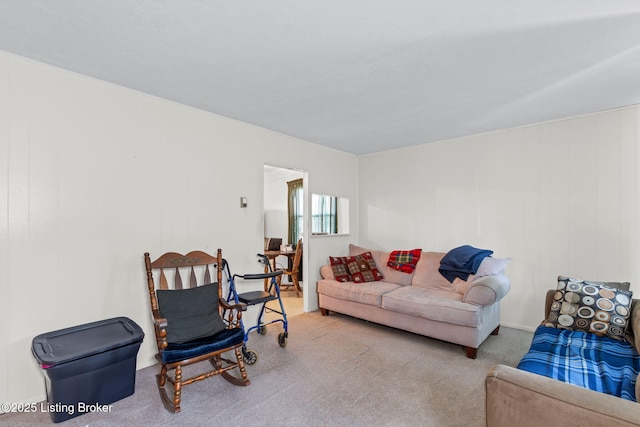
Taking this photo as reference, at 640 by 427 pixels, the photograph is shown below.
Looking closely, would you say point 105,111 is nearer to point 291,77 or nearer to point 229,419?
point 291,77

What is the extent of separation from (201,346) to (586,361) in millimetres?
2581

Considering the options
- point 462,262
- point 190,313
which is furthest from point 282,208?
point 190,313

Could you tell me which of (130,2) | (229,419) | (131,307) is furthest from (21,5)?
(229,419)

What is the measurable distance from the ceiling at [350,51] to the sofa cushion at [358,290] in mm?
2125

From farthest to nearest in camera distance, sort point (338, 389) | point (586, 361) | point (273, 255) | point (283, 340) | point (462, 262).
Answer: point (273, 255), point (462, 262), point (283, 340), point (338, 389), point (586, 361)

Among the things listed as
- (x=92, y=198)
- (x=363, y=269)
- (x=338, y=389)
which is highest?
(x=92, y=198)

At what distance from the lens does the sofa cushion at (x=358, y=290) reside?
3764mm

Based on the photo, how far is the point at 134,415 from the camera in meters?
Result: 2.11

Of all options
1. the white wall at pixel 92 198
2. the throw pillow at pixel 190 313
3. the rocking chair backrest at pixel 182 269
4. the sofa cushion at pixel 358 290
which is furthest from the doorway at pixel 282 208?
the throw pillow at pixel 190 313

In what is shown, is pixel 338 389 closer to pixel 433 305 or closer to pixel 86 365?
pixel 433 305

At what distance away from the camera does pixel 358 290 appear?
3.91 m

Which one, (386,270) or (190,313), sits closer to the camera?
(190,313)

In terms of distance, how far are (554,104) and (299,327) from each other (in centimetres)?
370

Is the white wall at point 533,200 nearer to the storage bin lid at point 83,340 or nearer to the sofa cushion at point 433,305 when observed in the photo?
the sofa cushion at point 433,305
